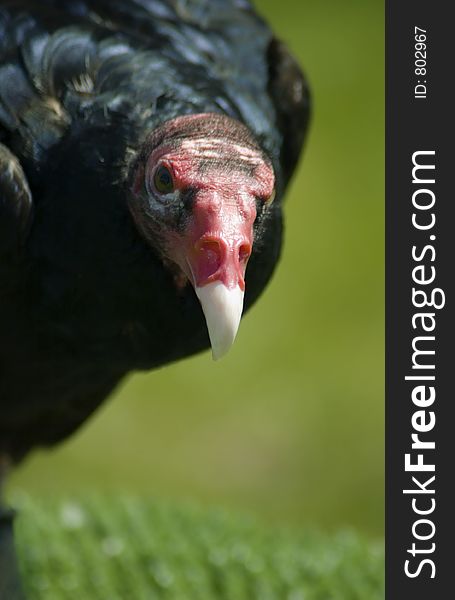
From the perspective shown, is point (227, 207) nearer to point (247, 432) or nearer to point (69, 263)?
point (69, 263)

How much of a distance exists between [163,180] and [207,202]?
14cm

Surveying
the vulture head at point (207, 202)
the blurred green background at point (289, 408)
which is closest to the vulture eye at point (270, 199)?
the vulture head at point (207, 202)

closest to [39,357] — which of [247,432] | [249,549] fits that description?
[249,549]

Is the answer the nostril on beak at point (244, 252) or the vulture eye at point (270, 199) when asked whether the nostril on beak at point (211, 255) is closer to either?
the nostril on beak at point (244, 252)

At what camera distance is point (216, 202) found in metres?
2.53

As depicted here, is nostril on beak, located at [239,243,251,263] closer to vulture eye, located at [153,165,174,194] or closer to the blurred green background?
vulture eye, located at [153,165,174,194]

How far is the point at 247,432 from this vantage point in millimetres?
6000

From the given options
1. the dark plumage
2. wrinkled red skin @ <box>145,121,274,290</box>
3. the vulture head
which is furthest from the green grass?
wrinkled red skin @ <box>145,121,274,290</box>

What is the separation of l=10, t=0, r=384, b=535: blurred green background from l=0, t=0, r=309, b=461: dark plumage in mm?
2330

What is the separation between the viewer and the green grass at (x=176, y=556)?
3.79 metres

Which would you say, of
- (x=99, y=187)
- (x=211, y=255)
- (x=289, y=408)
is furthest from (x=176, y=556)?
(x=289, y=408)

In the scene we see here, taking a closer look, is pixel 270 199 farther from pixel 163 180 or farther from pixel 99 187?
pixel 99 187

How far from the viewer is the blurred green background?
19.0 ft

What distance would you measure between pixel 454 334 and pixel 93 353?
965mm
